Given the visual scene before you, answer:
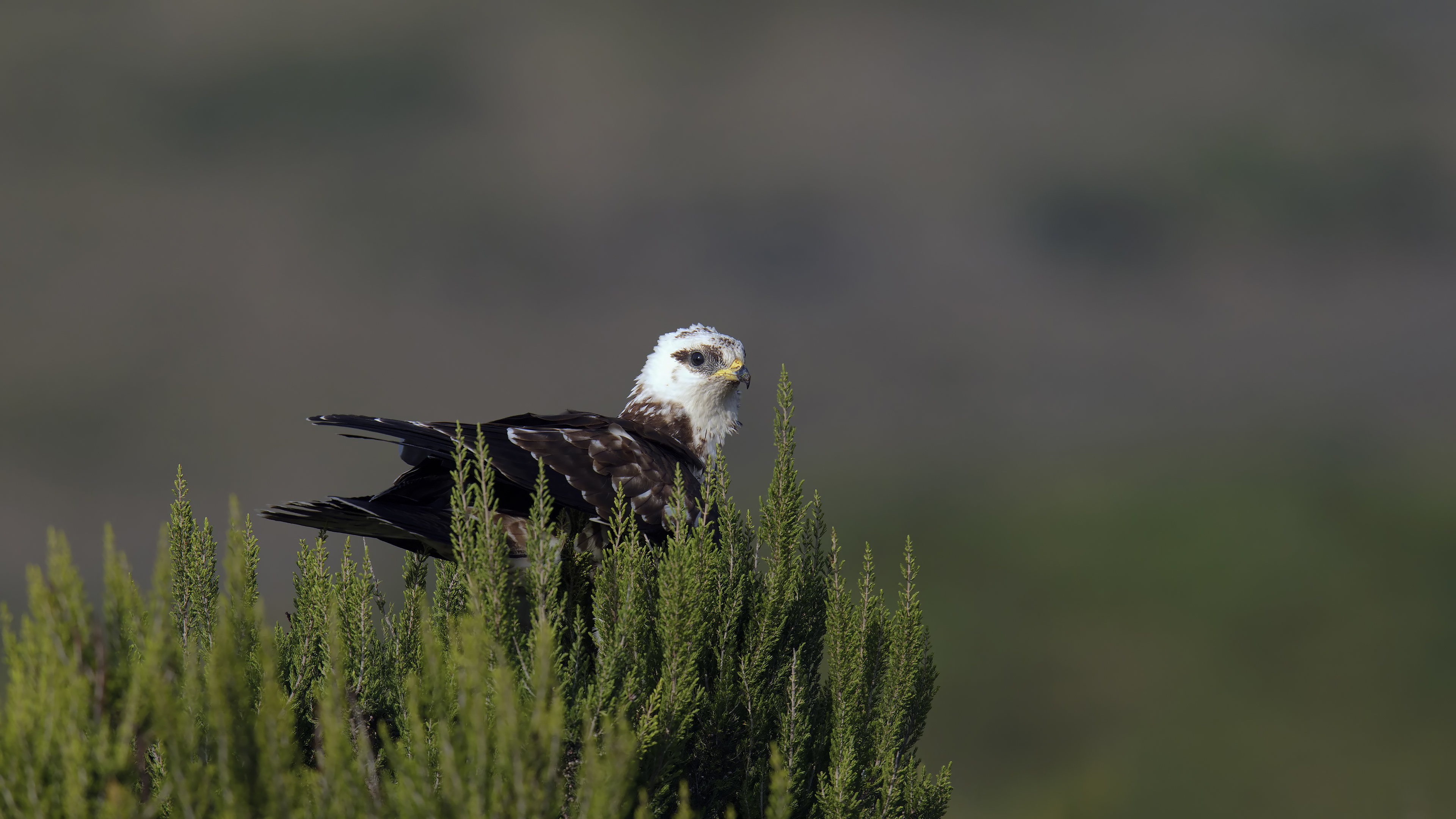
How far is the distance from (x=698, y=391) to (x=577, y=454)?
1.41 meters

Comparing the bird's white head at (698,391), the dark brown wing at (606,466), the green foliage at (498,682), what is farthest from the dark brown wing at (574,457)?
the bird's white head at (698,391)

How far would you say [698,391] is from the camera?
626cm

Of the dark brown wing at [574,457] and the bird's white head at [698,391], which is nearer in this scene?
the dark brown wing at [574,457]

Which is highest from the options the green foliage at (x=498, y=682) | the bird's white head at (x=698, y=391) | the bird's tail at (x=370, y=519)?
the bird's white head at (x=698, y=391)

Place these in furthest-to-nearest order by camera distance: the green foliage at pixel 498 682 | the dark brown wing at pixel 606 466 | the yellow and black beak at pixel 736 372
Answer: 1. the yellow and black beak at pixel 736 372
2. the dark brown wing at pixel 606 466
3. the green foliage at pixel 498 682

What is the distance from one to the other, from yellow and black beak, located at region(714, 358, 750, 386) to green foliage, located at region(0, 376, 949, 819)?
1.51 m

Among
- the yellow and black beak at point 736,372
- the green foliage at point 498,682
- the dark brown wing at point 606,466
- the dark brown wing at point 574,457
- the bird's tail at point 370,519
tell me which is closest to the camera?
the green foliage at point 498,682

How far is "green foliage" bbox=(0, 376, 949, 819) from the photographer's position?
7.52 ft

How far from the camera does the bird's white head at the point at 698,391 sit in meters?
6.21

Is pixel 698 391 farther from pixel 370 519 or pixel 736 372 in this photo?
pixel 370 519

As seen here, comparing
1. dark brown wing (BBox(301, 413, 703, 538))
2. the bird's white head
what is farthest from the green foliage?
the bird's white head

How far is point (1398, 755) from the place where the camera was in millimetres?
31172

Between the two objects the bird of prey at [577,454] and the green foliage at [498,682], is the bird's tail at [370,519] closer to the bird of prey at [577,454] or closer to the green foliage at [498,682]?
the bird of prey at [577,454]

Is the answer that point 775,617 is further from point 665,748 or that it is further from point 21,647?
point 21,647
